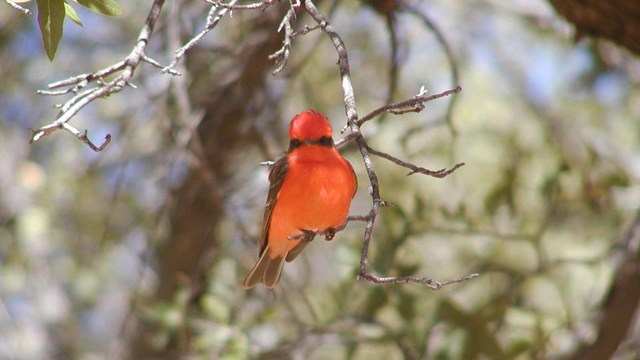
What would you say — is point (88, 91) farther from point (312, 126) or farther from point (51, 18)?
point (312, 126)

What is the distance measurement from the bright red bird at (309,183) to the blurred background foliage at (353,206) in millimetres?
1275

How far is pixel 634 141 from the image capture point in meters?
7.89

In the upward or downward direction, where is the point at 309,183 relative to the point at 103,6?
downward

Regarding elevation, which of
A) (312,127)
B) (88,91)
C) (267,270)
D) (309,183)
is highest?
(88,91)

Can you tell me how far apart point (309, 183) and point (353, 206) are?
423 cm

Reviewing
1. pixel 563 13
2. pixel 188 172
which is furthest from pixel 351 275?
pixel 563 13

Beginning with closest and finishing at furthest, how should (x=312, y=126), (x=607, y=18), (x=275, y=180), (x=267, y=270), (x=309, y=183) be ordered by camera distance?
(x=312, y=126), (x=309, y=183), (x=275, y=180), (x=267, y=270), (x=607, y=18)

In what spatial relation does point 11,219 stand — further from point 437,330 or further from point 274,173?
point 274,173

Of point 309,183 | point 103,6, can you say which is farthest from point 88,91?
point 309,183

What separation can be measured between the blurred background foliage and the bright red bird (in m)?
1.27

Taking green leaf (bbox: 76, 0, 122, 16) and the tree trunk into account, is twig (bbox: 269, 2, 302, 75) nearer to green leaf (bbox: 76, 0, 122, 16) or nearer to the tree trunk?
green leaf (bbox: 76, 0, 122, 16)

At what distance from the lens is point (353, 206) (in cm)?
740

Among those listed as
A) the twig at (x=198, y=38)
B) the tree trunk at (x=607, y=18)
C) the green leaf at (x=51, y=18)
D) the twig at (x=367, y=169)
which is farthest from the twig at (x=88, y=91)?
the tree trunk at (x=607, y=18)

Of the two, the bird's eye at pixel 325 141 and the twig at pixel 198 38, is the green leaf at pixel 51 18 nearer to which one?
the twig at pixel 198 38
